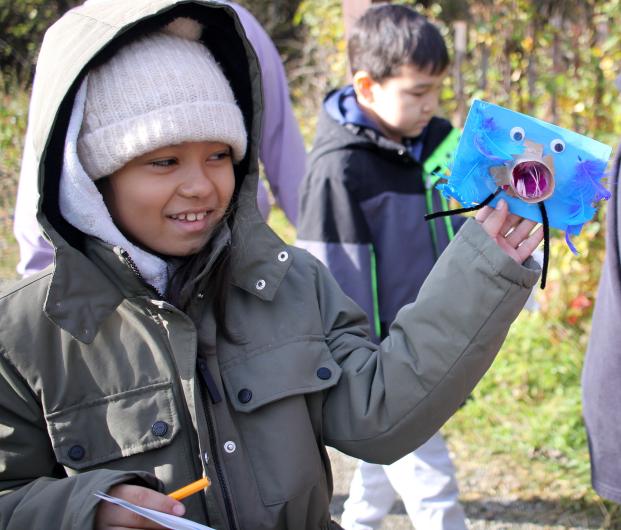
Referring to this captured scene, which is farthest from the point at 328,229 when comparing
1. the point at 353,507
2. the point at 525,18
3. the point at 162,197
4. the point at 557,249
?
the point at 525,18

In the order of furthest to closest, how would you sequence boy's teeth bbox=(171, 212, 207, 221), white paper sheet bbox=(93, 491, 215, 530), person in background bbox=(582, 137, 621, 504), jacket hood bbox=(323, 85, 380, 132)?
jacket hood bbox=(323, 85, 380, 132), person in background bbox=(582, 137, 621, 504), boy's teeth bbox=(171, 212, 207, 221), white paper sheet bbox=(93, 491, 215, 530)

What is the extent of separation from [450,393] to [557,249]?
117 inches

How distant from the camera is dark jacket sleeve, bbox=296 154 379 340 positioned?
2756 mm

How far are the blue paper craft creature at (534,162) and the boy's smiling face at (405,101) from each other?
61.1 inches

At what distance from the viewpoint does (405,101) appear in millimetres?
2926

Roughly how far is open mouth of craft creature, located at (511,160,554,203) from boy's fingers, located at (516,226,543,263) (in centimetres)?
8

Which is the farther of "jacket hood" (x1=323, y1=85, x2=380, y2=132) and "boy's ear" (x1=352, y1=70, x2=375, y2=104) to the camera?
"boy's ear" (x1=352, y1=70, x2=375, y2=104)

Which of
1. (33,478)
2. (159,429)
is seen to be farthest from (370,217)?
(33,478)

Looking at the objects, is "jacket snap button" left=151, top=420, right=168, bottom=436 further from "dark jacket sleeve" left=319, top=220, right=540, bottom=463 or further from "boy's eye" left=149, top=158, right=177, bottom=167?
"boy's eye" left=149, top=158, right=177, bottom=167

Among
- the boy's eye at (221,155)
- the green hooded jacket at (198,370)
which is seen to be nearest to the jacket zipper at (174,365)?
the green hooded jacket at (198,370)

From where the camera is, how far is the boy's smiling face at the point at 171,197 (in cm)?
157

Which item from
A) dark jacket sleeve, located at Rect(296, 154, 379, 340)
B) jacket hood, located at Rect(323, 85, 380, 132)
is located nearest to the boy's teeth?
dark jacket sleeve, located at Rect(296, 154, 379, 340)

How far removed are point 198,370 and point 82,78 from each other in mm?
613

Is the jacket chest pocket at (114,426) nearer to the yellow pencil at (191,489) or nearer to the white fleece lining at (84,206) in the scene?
the yellow pencil at (191,489)
